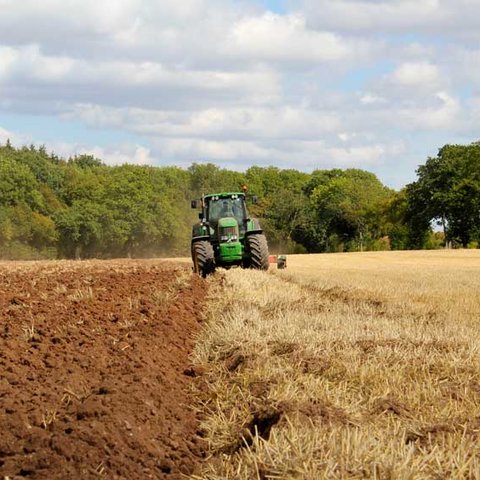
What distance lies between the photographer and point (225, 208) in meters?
23.9

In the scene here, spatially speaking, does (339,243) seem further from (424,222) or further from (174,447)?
(174,447)

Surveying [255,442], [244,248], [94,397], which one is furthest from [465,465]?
[244,248]

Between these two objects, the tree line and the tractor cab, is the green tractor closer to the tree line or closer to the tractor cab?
the tractor cab

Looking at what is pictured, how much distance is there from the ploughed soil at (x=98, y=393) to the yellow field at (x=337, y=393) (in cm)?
29

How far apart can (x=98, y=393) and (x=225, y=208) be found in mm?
17254

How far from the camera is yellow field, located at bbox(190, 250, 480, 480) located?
193 inches

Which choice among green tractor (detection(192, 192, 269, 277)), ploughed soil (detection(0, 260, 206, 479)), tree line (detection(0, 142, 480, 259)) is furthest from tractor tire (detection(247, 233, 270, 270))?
tree line (detection(0, 142, 480, 259))

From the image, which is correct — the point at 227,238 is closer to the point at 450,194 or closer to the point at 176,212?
the point at 450,194

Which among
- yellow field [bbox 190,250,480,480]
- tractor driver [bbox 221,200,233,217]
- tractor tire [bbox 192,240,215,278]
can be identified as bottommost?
yellow field [bbox 190,250,480,480]

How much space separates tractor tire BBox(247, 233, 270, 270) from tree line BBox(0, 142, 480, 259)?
5221 centimetres

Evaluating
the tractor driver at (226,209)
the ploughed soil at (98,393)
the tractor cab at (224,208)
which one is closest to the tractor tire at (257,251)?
the tractor cab at (224,208)

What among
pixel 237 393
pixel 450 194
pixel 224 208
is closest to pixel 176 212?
pixel 450 194

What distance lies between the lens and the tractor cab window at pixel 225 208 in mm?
23797

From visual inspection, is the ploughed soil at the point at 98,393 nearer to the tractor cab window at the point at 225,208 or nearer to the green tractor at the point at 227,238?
the green tractor at the point at 227,238
